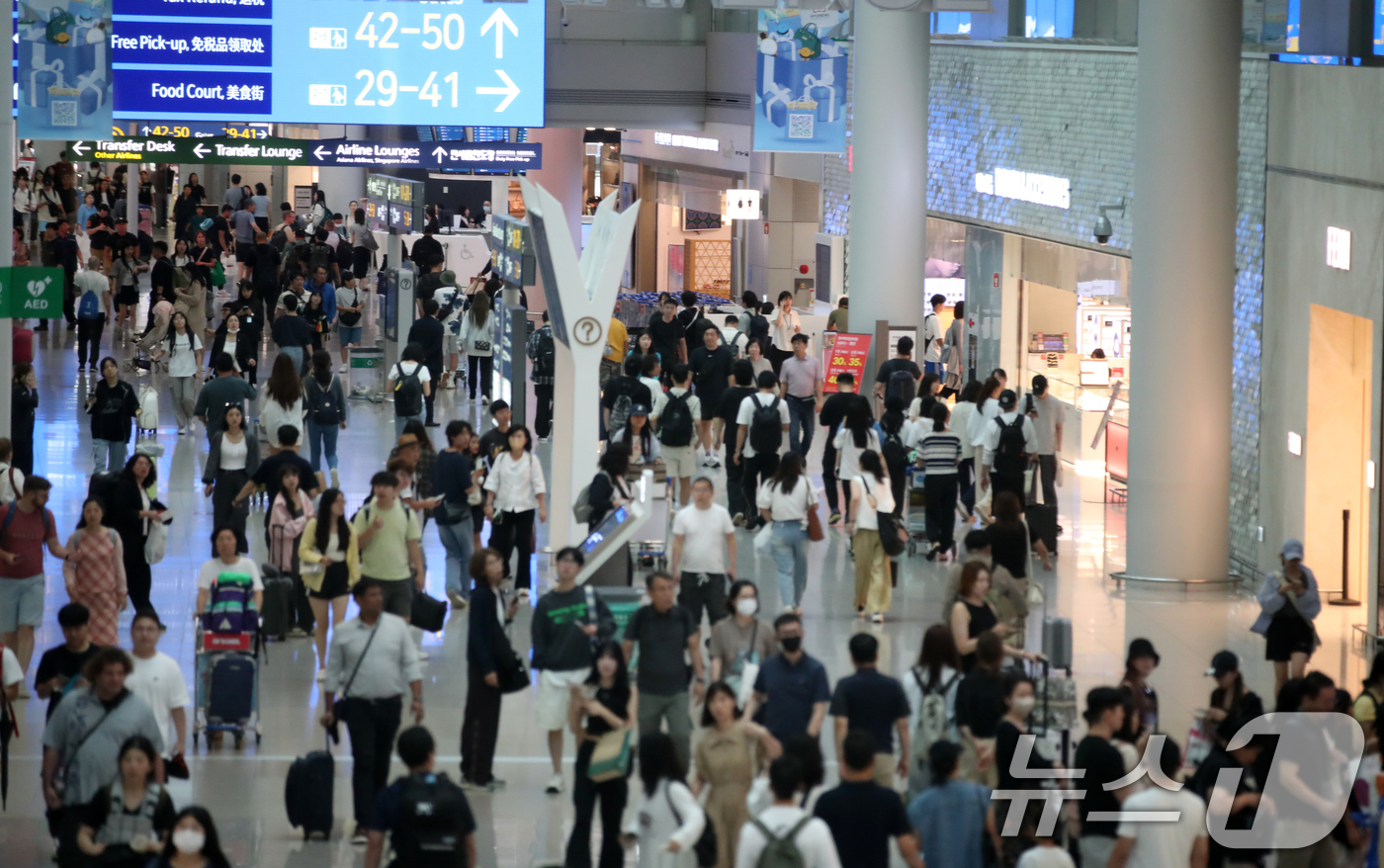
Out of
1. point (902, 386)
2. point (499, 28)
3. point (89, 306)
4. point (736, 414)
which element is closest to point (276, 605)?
point (736, 414)

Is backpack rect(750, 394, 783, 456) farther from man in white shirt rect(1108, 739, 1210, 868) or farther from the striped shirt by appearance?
man in white shirt rect(1108, 739, 1210, 868)

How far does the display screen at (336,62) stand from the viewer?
1020 inches

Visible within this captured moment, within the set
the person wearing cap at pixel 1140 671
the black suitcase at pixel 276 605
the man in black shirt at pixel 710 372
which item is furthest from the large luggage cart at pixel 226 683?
the man in black shirt at pixel 710 372

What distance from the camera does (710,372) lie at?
20.0 m

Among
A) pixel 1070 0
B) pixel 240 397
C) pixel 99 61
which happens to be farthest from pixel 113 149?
pixel 1070 0

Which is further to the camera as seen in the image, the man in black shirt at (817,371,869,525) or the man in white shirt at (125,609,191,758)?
the man in black shirt at (817,371,869,525)

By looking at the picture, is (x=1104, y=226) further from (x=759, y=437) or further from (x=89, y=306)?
(x=89, y=306)

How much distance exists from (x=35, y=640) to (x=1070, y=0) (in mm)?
13576

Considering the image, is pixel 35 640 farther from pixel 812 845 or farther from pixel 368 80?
pixel 368 80

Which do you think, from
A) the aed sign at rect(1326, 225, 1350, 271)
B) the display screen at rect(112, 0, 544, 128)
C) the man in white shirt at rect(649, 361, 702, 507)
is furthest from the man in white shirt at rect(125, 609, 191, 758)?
the display screen at rect(112, 0, 544, 128)

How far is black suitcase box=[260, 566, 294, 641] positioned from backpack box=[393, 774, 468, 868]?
237 inches

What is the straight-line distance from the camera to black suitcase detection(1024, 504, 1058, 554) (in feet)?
54.3

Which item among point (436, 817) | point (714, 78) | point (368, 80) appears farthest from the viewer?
point (714, 78)

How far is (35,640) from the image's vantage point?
13.4 metres
